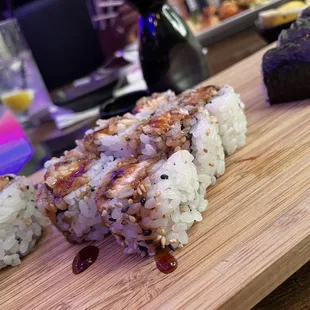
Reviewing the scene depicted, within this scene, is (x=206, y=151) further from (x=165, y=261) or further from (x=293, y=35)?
(x=293, y=35)

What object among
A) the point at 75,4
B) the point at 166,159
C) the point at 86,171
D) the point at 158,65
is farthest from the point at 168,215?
the point at 75,4

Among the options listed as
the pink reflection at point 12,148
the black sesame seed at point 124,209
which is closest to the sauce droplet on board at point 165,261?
the black sesame seed at point 124,209

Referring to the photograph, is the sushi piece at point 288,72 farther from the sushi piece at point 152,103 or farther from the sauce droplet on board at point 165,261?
the sauce droplet on board at point 165,261

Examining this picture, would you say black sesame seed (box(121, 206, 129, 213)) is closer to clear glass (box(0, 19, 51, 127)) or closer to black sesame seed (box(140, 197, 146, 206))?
black sesame seed (box(140, 197, 146, 206))

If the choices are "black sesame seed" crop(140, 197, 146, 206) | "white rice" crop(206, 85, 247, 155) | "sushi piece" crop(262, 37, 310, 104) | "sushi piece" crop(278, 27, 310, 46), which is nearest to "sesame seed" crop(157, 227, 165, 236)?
"black sesame seed" crop(140, 197, 146, 206)

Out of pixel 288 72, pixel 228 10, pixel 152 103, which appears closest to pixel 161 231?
pixel 152 103

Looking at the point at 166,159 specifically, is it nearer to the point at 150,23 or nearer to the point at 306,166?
the point at 306,166
